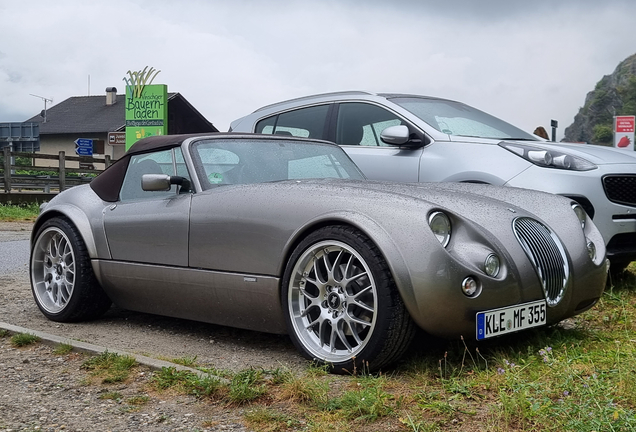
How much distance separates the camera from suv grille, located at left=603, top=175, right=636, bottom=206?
609 centimetres

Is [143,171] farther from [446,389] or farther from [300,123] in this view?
[446,389]

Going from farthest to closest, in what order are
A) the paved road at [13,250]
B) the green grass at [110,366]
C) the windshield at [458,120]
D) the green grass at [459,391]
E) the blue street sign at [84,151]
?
the blue street sign at [84,151], the paved road at [13,250], the windshield at [458,120], the green grass at [110,366], the green grass at [459,391]

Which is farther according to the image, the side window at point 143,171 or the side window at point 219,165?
the side window at point 143,171

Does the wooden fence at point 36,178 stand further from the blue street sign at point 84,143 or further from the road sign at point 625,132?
the blue street sign at point 84,143

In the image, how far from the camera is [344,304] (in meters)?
3.94

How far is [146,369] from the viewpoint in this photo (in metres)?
4.09

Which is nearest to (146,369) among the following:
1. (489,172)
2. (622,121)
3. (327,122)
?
(489,172)

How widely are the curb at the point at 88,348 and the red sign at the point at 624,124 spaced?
16661mm

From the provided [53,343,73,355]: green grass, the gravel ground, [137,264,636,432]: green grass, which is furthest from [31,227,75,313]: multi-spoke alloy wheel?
[137,264,636,432]: green grass

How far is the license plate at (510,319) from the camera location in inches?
147

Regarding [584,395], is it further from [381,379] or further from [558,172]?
[558,172]

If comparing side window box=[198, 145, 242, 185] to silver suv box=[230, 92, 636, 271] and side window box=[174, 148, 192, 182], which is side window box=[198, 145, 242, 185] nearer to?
side window box=[174, 148, 192, 182]

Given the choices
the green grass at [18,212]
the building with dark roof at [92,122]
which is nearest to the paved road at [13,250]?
the green grass at [18,212]

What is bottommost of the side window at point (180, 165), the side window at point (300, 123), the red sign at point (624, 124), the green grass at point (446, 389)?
the green grass at point (446, 389)
